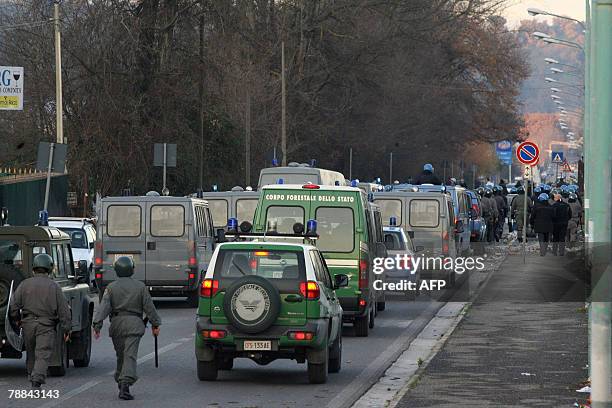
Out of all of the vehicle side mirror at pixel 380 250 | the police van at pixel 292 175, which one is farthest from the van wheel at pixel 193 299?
the police van at pixel 292 175

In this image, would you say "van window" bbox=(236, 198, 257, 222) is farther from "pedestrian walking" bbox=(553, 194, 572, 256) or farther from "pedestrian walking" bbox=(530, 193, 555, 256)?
"pedestrian walking" bbox=(553, 194, 572, 256)

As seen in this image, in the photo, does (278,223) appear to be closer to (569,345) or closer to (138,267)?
(569,345)

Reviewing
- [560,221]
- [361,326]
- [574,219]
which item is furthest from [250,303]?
[574,219]

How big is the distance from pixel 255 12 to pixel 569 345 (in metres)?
42.0

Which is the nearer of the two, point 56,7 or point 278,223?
point 278,223

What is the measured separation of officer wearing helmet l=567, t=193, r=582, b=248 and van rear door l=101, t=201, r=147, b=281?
1804 centimetres

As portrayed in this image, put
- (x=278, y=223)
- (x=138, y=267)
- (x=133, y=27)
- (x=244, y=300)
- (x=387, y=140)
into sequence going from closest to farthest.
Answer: (x=244, y=300)
(x=278, y=223)
(x=138, y=267)
(x=133, y=27)
(x=387, y=140)

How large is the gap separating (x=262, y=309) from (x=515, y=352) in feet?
15.3

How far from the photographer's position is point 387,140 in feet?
237

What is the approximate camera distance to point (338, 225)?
21.0 meters

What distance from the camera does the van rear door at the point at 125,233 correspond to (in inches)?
1076

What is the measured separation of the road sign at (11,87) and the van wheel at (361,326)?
22.1m

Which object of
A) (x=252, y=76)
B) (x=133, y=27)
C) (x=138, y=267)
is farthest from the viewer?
(x=252, y=76)

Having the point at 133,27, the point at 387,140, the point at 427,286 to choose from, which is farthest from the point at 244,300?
the point at 387,140
